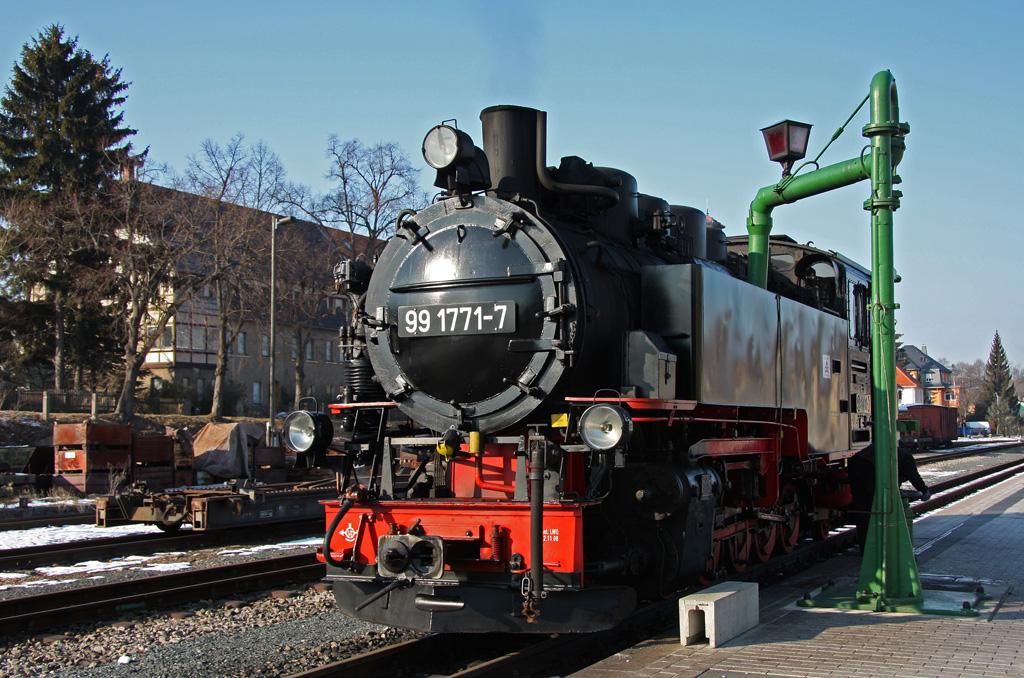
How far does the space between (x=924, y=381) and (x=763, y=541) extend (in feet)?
293

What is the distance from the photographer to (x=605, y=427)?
5512 mm

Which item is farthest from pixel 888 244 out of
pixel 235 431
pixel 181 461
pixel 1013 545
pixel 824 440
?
pixel 181 461

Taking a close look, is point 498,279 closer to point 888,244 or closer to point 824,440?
point 888,244

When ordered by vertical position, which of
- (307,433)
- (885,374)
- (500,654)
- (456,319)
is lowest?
(500,654)

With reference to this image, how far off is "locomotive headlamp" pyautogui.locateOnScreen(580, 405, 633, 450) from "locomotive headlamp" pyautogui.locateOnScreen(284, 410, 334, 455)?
7.43 feet

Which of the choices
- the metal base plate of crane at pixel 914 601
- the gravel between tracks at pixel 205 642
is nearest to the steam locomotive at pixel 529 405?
the gravel between tracks at pixel 205 642

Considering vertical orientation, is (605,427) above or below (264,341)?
below

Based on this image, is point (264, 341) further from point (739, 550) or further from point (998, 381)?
point (998, 381)

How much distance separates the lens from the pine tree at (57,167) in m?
31.3

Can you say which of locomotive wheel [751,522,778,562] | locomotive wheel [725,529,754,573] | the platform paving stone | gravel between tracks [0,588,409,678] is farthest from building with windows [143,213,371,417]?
the platform paving stone

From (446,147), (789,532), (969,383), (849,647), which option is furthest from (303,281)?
(969,383)

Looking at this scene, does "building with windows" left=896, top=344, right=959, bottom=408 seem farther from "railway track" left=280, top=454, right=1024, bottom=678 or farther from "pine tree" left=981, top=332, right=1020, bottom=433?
"railway track" left=280, top=454, right=1024, bottom=678

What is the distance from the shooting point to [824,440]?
9.48 metres

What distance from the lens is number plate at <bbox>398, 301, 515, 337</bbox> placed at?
6.11 m
